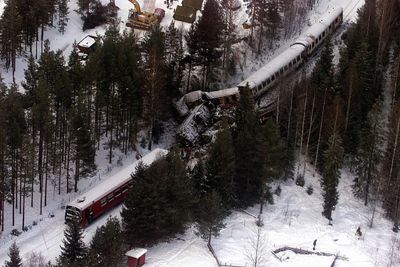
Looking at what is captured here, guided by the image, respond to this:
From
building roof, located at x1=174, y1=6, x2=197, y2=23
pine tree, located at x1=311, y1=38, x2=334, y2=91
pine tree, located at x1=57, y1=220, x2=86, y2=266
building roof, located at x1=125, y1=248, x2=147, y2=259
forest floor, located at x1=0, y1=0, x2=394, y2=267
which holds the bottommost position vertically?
forest floor, located at x1=0, y1=0, x2=394, y2=267

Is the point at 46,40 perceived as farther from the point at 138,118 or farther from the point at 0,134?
the point at 0,134

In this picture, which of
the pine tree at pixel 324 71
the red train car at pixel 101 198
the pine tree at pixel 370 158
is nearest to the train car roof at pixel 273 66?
the pine tree at pixel 324 71

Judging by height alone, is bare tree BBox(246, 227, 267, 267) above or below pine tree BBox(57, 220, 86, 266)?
below

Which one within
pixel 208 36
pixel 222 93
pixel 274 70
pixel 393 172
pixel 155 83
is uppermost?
pixel 208 36

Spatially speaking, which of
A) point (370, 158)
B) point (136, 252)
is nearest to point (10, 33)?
point (136, 252)

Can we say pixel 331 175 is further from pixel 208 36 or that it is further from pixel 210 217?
pixel 208 36

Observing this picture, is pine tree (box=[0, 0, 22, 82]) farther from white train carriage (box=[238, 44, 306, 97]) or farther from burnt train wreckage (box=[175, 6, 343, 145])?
white train carriage (box=[238, 44, 306, 97])

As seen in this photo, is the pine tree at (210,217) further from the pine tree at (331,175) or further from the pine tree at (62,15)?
the pine tree at (62,15)

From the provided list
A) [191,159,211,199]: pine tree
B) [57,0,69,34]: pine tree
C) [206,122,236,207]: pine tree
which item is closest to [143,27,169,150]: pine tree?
[206,122,236,207]: pine tree
